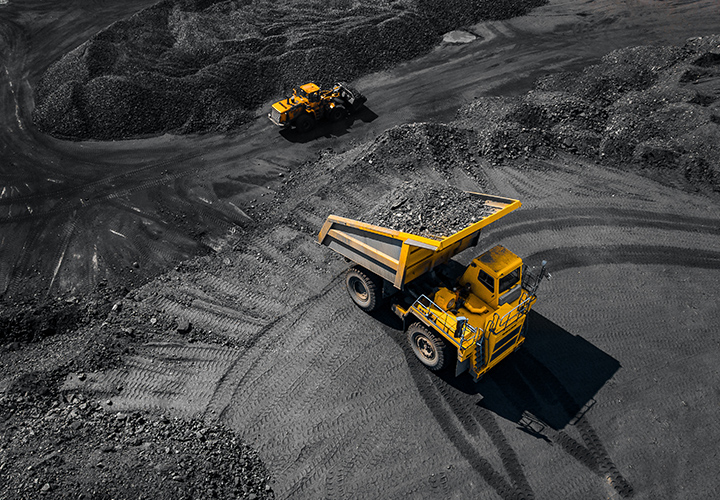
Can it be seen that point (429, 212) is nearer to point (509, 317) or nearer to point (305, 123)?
point (509, 317)

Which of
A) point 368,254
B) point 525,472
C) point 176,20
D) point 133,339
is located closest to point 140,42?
point 176,20

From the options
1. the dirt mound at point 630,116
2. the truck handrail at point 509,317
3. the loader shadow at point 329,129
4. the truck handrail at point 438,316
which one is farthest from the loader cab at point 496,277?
the loader shadow at point 329,129

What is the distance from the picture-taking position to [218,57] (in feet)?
73.6

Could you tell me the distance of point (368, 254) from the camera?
1108 centimetres

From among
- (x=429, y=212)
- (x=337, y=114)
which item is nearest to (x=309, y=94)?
(x=337, y=114)

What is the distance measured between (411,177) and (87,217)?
10963mm

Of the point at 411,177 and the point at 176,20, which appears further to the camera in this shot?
the point at 176,20

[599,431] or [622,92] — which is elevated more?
[622,92]

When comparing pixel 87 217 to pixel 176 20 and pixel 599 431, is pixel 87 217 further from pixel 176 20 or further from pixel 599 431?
pixel 599 431

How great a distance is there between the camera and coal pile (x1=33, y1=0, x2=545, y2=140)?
1989 centimetres

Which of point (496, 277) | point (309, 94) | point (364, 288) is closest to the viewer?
point (496, 277)

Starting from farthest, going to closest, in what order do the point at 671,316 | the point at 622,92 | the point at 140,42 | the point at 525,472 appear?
the point at 140,42
the point at 622,92
the point at 671,316
the point at 525,472

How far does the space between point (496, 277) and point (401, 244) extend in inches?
81.4

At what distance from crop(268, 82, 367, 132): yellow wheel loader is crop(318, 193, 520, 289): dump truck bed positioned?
8943mm
